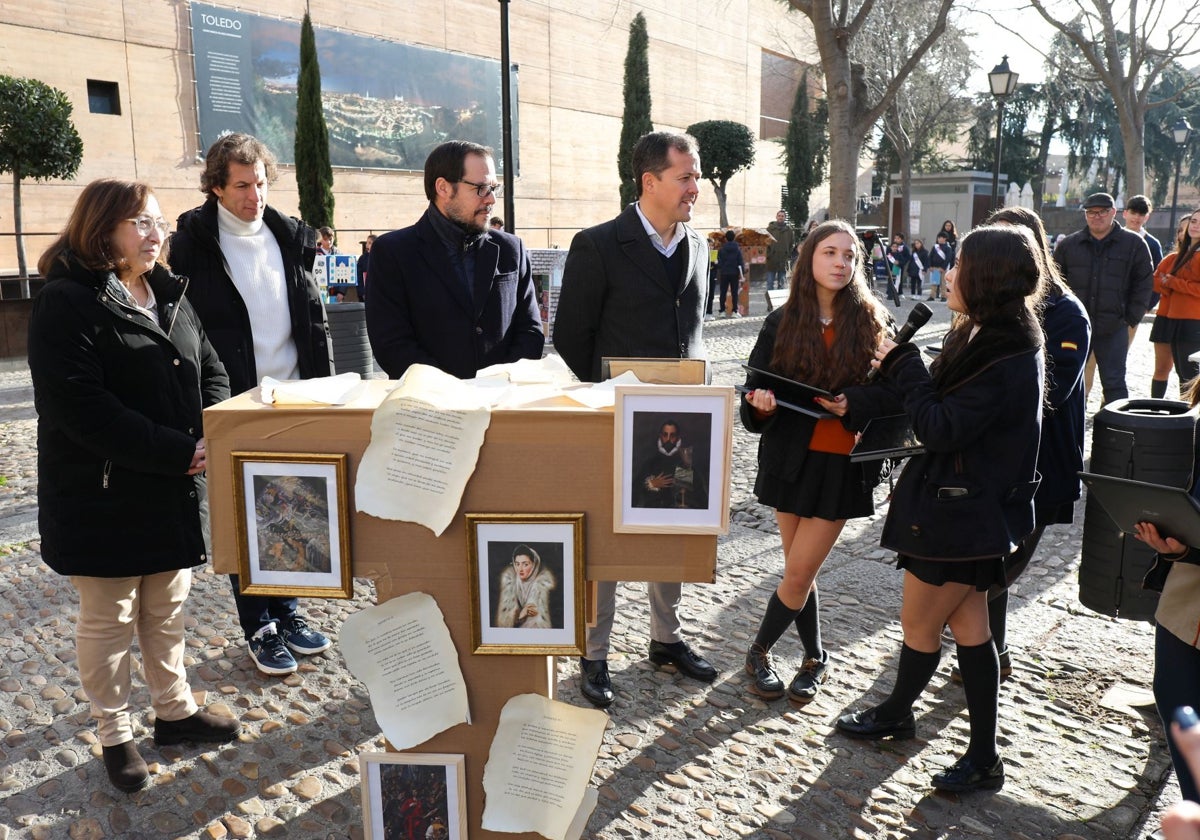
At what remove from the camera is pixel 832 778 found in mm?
3230

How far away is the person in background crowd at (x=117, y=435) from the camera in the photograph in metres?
2.84

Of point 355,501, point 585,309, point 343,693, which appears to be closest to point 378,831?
point 355,501

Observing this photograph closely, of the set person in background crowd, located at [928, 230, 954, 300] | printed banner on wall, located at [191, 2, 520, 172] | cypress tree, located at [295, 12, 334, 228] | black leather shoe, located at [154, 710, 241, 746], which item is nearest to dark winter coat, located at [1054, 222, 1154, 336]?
black leather shoe, located at [154, 710, 241, 746]

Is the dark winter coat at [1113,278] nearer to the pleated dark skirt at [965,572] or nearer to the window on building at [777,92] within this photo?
the pleated dark skirt at [965,572]

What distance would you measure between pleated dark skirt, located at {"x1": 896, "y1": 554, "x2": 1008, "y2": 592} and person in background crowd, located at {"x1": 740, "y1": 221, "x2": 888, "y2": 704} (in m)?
0.50

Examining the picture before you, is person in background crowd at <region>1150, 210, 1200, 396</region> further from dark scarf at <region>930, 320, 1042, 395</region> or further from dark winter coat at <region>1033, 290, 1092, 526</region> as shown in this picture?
dark scarf at <region>930, 320, 1042, 395</region>

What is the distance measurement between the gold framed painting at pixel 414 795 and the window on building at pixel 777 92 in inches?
1740

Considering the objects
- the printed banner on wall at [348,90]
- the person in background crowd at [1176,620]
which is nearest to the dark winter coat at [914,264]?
the printed banner on wall at [348,90]

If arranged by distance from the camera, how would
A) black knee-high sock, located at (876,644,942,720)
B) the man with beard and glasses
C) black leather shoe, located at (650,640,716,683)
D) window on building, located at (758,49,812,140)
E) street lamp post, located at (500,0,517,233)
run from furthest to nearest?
1. window on building, located at (758,49,812,140)
2. street lamp post, located at (500,0,517,233)
3. black leather shoe, located at (650,640,716,683)
4. the man with beard and glasses
5. black knee-high sock, located at (876,644,942,720)

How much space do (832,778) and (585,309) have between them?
1.99 meters

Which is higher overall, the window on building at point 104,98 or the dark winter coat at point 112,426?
the window on building at point 104,98

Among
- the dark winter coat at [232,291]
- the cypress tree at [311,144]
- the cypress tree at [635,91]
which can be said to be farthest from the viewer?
the cypress tree at [635,91]

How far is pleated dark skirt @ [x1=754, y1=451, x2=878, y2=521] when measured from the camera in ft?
11.4

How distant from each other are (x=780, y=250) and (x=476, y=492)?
1025 inches
